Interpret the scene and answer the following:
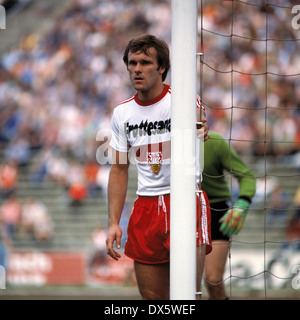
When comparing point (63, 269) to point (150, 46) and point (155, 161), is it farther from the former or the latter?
point (150, 46)

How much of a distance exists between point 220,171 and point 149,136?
1.47 meters

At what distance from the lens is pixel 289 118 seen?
32.3ft

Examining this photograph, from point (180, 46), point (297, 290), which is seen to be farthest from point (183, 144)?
point (297, 290)

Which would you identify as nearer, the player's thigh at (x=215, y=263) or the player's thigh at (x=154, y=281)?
the player's thigh at (x=154, y=281)

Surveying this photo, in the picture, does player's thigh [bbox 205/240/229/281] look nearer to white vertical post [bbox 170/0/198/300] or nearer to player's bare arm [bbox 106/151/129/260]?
player's bare arm [bbox 106/151/129/260]

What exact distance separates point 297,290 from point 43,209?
A: 4.23m

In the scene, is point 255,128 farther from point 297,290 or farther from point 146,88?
point 146,88

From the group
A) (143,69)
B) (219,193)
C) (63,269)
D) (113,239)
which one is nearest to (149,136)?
(143,69)

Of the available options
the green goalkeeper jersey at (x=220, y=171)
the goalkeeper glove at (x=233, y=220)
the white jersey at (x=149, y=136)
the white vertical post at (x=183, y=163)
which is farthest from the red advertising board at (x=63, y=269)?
the white vertical post at (x=183, y=163)

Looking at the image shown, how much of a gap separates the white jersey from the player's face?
130 millimetres

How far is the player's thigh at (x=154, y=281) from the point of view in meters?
3.46

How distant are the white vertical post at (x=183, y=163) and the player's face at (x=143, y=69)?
347mm

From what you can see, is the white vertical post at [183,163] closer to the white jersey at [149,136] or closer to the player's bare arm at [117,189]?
the white jersey at [149,136]

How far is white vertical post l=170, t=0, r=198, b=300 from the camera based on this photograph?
9.85ft
